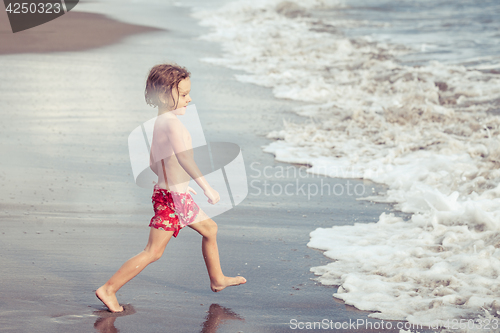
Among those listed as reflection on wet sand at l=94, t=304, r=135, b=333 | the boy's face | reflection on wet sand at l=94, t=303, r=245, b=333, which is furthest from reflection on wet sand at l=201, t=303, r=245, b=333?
the boy's face

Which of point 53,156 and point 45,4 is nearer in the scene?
point 53,156

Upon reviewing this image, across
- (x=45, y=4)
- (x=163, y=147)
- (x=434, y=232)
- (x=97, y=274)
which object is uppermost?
(x=45, y=4)

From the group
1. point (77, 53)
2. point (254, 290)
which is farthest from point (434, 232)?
point (77, 53)

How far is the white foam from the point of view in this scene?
3857 mm

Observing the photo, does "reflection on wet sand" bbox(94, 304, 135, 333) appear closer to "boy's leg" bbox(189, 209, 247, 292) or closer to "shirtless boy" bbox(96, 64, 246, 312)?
"shirtless boy" bbox(96, 64, 246, 312)

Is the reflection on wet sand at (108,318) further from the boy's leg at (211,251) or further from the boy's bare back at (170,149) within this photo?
the boy's bare back at (170,149)

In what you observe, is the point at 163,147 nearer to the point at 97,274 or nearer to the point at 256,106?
the point at 97,274

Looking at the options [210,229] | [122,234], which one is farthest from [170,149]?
[122,234]

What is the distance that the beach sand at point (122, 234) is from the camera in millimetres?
3418

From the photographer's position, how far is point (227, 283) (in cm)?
365

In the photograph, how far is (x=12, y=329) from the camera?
3.11 meters

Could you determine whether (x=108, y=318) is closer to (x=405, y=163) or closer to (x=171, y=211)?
(x=171, y=211)

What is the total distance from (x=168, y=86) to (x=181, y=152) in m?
0.39

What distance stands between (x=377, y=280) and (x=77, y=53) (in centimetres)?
1434
